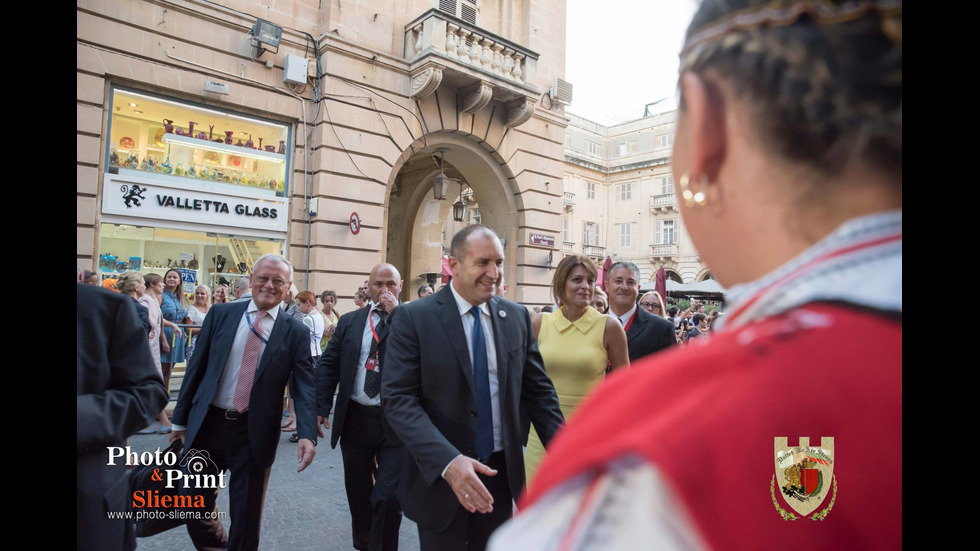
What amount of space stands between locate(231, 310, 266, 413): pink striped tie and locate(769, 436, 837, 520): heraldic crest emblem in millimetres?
3368

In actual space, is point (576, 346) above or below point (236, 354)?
above

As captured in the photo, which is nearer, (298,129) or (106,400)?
(106,400)

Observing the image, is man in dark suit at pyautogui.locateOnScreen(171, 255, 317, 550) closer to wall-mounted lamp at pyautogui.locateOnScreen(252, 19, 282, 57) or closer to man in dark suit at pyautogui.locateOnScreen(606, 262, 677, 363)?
man in dark suit at pyautogui.locateOnScreen(606, 262, 677, 363)

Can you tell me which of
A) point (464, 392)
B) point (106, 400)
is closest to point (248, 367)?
point (106, 400)

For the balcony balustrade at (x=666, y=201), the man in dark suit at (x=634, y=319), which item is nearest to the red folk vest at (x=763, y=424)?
the balcony balustrade at (x=666, y=201)

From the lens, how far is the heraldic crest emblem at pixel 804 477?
0.55m

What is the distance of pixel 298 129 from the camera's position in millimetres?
10078

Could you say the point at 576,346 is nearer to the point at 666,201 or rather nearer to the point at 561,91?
the point at 666,201

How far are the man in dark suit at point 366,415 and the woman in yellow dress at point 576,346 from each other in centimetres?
105

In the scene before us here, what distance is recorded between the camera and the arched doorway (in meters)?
12.6

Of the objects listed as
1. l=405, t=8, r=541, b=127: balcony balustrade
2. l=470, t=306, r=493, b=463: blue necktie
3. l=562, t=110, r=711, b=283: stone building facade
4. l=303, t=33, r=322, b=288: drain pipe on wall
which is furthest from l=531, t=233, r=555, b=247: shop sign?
→ l=470, t=306, r=493, b=463: blue necktie

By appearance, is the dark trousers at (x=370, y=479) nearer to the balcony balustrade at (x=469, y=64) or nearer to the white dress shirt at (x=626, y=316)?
the white dress shirt at (x=626, y=316)

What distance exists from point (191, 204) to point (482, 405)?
8171 mm
